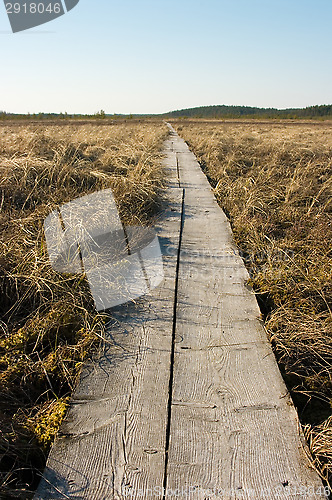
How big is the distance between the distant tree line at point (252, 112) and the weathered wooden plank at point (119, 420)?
328ft

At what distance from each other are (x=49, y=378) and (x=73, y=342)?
0.98 ft

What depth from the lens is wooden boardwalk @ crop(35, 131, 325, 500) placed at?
4.25 ft

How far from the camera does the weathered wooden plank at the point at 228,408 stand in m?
1.31

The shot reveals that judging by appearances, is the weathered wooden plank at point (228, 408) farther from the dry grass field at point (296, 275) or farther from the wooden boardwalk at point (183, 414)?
the dry grass field at point (296, 275)

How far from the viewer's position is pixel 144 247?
135 inches

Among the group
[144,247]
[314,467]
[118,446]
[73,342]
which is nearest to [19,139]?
[144,247]

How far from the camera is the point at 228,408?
1.62 m

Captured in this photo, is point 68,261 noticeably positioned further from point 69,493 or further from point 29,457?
point 69,493

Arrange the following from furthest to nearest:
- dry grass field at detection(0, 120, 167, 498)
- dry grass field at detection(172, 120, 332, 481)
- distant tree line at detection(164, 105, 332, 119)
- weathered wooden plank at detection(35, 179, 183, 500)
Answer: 1. distant tree line at detection(164, 105, 332, 119)
2. dry grass field at detection(172, 120, 332, 481)
3. dry grass field at detection(0, 120, 167, 498)
4. weathered wooden plank at detection(35, 179, 183, 500)

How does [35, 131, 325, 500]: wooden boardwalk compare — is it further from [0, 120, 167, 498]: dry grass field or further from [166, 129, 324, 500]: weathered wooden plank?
[0, 120, 167, 498]: dry grass field

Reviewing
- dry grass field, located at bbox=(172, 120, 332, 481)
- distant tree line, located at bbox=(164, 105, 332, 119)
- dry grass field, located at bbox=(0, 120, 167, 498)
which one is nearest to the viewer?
dry grass field, located at bbox=(0, 120, 167, 498)

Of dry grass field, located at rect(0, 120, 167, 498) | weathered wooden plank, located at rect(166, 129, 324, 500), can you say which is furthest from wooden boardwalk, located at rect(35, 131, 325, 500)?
dry grass field, located at rect(0, 120, 167, 498)

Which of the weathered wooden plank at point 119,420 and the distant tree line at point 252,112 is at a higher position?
the distant tree line at point 252,112

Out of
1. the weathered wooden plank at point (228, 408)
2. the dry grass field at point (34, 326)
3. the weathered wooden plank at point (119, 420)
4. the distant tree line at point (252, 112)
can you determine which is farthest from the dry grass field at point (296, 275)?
the distant tree line at point (252, 112)
